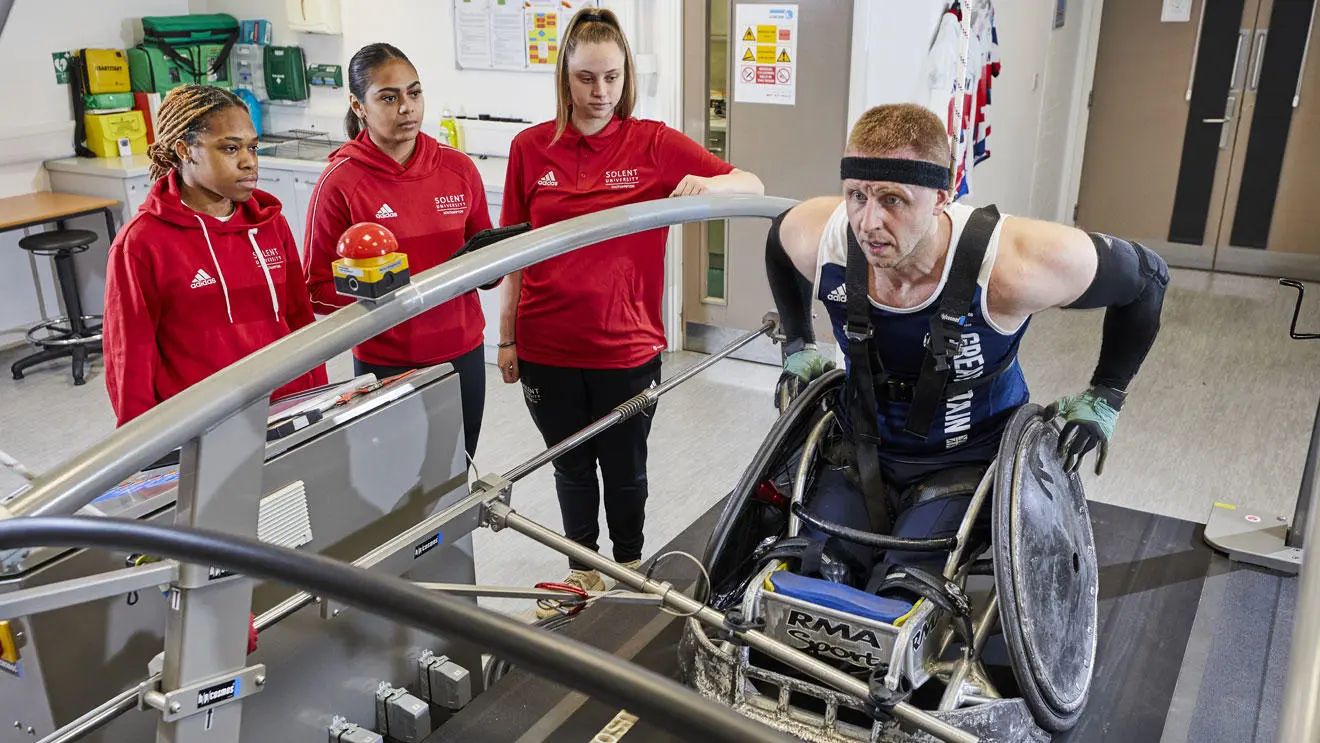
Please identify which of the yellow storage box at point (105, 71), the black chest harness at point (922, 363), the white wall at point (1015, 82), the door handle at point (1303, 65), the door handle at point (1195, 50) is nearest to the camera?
the black chest harness at point (922, 363)

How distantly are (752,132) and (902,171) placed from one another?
9.89ft

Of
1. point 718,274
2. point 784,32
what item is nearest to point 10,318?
point 718,274

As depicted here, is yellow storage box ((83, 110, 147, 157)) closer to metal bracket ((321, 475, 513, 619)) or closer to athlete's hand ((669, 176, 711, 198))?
athlete's hand ((669, 176, 711, 198))

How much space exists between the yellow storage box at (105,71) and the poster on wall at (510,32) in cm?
191

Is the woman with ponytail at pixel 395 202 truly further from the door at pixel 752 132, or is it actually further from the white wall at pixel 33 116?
the white wall at pixel 33 116

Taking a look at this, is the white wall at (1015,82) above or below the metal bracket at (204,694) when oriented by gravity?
above

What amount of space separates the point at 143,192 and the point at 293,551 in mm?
5176

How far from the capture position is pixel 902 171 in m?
1.77

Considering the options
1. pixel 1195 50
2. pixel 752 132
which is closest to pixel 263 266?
pixel 752 132

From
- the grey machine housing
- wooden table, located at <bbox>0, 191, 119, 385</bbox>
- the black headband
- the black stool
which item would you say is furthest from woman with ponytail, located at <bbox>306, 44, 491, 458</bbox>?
wooden table, located at <bbox>0, 191, 119, 385</bbox>

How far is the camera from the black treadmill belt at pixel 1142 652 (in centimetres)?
193

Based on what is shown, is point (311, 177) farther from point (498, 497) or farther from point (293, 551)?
point (293, 551)

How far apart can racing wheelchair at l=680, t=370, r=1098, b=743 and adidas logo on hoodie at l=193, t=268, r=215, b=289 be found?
3.63 feet

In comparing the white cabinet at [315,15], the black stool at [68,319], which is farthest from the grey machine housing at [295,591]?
the white cabinet at [315,15]
